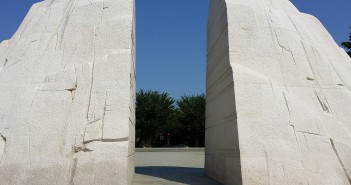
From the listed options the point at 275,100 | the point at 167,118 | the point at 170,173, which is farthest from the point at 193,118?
the point at 275,100

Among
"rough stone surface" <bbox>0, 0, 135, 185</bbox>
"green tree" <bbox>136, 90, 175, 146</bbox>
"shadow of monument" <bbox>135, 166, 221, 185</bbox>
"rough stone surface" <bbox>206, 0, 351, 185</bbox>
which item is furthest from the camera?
"green tree" <bbox>136, 90, 175, 146</bbox>

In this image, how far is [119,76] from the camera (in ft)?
20.3

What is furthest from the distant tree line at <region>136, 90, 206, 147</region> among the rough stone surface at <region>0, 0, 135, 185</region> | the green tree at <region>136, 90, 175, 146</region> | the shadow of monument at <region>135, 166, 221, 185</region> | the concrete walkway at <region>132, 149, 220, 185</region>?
the rough stone surface at <region>0, 0, 135, 185</region>

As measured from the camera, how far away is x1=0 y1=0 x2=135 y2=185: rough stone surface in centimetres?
545

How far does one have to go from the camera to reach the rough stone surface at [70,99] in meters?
5.45

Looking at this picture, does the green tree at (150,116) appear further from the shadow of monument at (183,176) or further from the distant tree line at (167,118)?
the shadow of monument at (183,176)

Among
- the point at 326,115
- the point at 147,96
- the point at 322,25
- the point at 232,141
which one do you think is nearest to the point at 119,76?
the point at 232,141

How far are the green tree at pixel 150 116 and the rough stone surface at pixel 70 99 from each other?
25.2 m

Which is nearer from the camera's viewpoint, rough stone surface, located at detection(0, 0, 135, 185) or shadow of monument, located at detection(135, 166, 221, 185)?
rough stone surface, located at detection(0, 0, 135, 185)

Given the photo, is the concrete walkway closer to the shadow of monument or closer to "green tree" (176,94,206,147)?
the shadow of monument

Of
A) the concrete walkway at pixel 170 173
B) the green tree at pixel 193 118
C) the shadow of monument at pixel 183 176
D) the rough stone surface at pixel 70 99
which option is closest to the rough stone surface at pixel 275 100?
the shadow of monument at pixel 183 176

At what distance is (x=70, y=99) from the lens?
6012 mm

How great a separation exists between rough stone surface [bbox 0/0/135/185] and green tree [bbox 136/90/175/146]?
82.7 ft

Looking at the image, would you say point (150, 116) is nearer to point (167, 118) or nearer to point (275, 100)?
point (167, 118)
